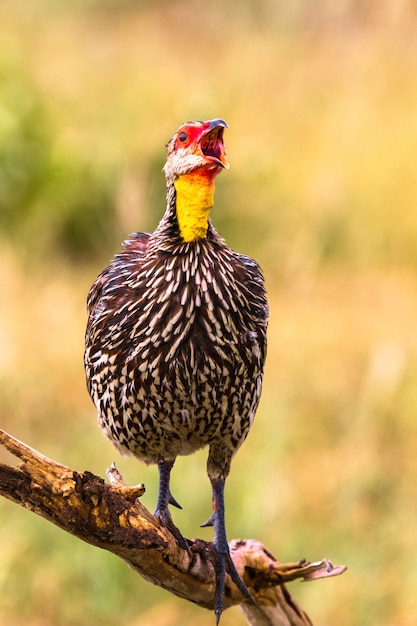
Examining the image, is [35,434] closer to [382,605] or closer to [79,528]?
[382,605]

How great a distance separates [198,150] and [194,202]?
0.54 feet

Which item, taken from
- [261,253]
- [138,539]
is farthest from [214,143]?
[261,253]

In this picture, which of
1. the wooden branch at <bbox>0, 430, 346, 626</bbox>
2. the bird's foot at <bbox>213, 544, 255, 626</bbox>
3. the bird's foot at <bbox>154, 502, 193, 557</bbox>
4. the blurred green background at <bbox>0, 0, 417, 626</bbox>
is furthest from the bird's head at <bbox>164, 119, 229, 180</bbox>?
the blurred green background at <bbox>0, 0, 417, 626</bbox>

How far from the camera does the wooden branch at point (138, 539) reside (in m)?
3.27

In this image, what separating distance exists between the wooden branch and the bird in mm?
107

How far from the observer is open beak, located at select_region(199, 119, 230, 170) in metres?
3.66

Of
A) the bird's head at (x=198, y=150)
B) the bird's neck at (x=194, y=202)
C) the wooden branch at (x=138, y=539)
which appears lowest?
the wooden branch at (x=138, y=539)

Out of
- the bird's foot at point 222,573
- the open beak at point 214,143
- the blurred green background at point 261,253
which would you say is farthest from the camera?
the blurred green background at point 261,253

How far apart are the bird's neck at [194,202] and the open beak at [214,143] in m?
0.06

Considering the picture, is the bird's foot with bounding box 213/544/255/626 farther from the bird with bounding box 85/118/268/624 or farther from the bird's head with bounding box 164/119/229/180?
the bird's head with bounding box 164/119/229/180

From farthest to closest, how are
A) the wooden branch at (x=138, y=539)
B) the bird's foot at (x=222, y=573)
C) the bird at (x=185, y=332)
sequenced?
the bird's foot at (x=222, y=573) → the bird at (x=185, y=332) → the wooden branch at (x=138, y=539)

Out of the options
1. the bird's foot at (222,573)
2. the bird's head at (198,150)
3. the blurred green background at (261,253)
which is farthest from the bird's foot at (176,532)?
the blurred green background at (261,253)

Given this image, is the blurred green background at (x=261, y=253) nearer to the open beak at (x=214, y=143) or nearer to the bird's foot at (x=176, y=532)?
the bird's foot at (x=176, y=532)

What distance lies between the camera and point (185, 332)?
3801mm
